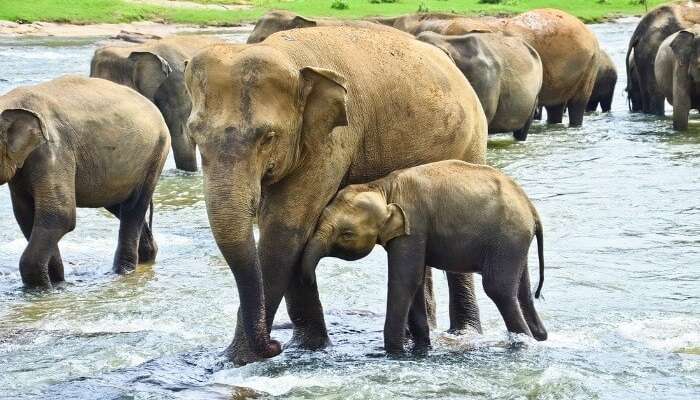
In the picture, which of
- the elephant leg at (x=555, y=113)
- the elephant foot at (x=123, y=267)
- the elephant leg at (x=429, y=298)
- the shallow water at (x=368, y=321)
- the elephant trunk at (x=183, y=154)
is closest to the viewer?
the shallow water at (x=368, y=321)

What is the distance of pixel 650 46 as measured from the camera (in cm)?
2177

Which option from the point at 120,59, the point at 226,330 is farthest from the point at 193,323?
the point at 120,59

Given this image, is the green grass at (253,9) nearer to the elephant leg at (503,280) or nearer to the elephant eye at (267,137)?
the elephant leg at (503,280)

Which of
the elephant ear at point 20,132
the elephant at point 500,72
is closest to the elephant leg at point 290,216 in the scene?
the elephant ear at point 20,132

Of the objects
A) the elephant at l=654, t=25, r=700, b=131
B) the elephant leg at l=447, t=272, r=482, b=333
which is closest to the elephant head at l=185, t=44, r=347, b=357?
the elephant leg at l=447, t=272, r=482, b=333

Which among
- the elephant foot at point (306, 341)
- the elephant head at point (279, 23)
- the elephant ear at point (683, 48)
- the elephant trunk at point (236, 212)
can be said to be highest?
the elephant trunk at point (236, 212)

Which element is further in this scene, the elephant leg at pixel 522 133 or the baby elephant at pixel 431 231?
the elephant leg at pixel 522 133

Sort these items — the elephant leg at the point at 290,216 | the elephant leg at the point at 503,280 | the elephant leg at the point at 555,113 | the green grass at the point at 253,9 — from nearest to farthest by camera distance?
the elephant leg at the point at 290,216 < the elephant leg at the point at 503,280 < the elephant leg at the point at 555,113 < the green grass at the point at 253,9

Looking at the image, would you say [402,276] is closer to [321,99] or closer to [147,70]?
[321,99]

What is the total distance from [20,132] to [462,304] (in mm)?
3097

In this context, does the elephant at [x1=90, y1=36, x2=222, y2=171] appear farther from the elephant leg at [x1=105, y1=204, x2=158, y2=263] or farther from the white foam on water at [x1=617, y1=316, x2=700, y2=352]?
the white foam on water at [x1=617, y1=316, x2=700, y2=352]

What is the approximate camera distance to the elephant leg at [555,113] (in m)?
20.7

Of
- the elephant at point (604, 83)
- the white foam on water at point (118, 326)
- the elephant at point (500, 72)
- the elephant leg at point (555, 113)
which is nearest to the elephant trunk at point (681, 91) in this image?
the elephant at point (500, 72)

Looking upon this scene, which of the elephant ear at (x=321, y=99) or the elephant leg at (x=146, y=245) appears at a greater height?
the elephant ear at (x=321, y=99)
